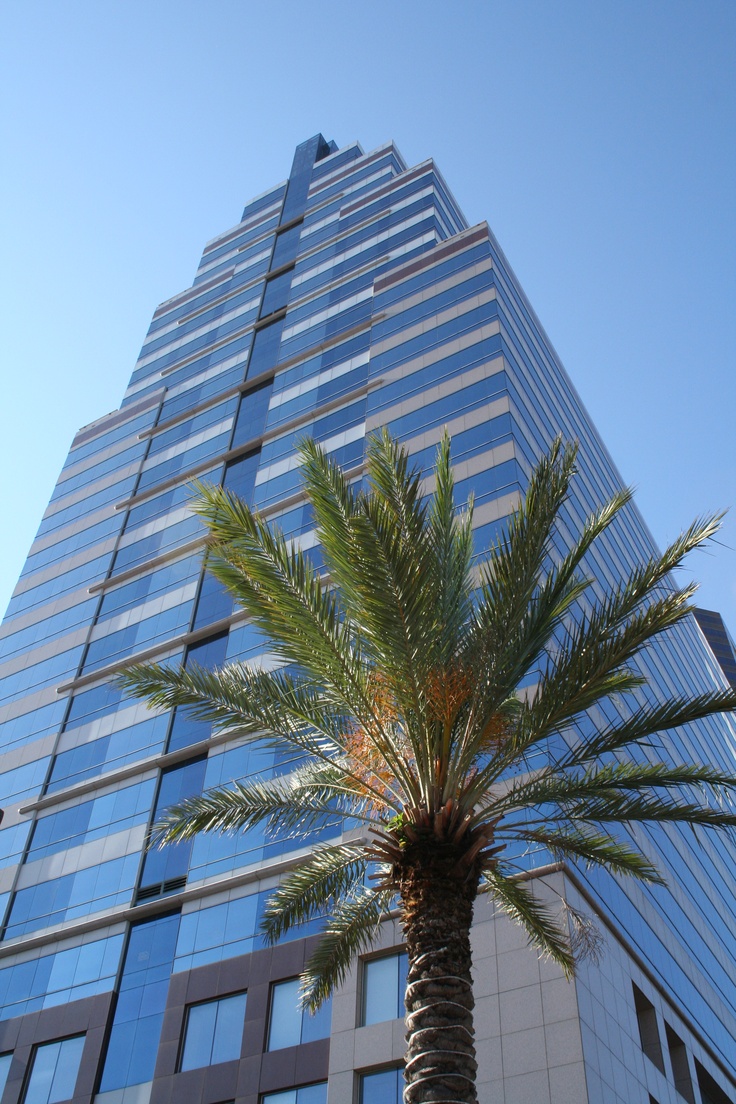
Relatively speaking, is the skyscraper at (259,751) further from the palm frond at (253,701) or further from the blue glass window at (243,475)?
the palm frond at (253,701)

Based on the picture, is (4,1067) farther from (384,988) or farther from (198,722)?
(384,988)

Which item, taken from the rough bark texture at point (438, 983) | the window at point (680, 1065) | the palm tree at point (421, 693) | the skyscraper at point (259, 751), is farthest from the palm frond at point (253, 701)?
the window at point (680, 1065)

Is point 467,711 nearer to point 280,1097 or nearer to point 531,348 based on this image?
point 280,1097

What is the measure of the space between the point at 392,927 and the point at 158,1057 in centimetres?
743

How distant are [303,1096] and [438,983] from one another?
1309cm

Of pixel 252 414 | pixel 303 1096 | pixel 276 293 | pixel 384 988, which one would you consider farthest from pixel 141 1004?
pixel 276 293

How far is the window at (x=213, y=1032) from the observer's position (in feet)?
83.0

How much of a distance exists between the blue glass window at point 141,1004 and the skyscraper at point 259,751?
8 centimetres

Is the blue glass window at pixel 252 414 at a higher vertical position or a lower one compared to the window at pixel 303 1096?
higher

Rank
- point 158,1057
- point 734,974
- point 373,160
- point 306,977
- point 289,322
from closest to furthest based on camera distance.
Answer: point 306,977 → point 158,1057 → point 734,974 → point 289,322 → point 373,160

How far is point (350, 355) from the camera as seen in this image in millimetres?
45062

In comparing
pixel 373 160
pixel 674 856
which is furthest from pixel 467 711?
pixel 373 160

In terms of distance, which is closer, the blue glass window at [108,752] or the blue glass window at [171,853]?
the blue glass window at [171,853]

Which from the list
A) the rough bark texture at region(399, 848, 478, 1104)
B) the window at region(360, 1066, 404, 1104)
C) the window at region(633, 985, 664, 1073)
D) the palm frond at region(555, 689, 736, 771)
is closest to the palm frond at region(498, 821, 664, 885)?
the palm frond at region(555, 689, 736, 771)
